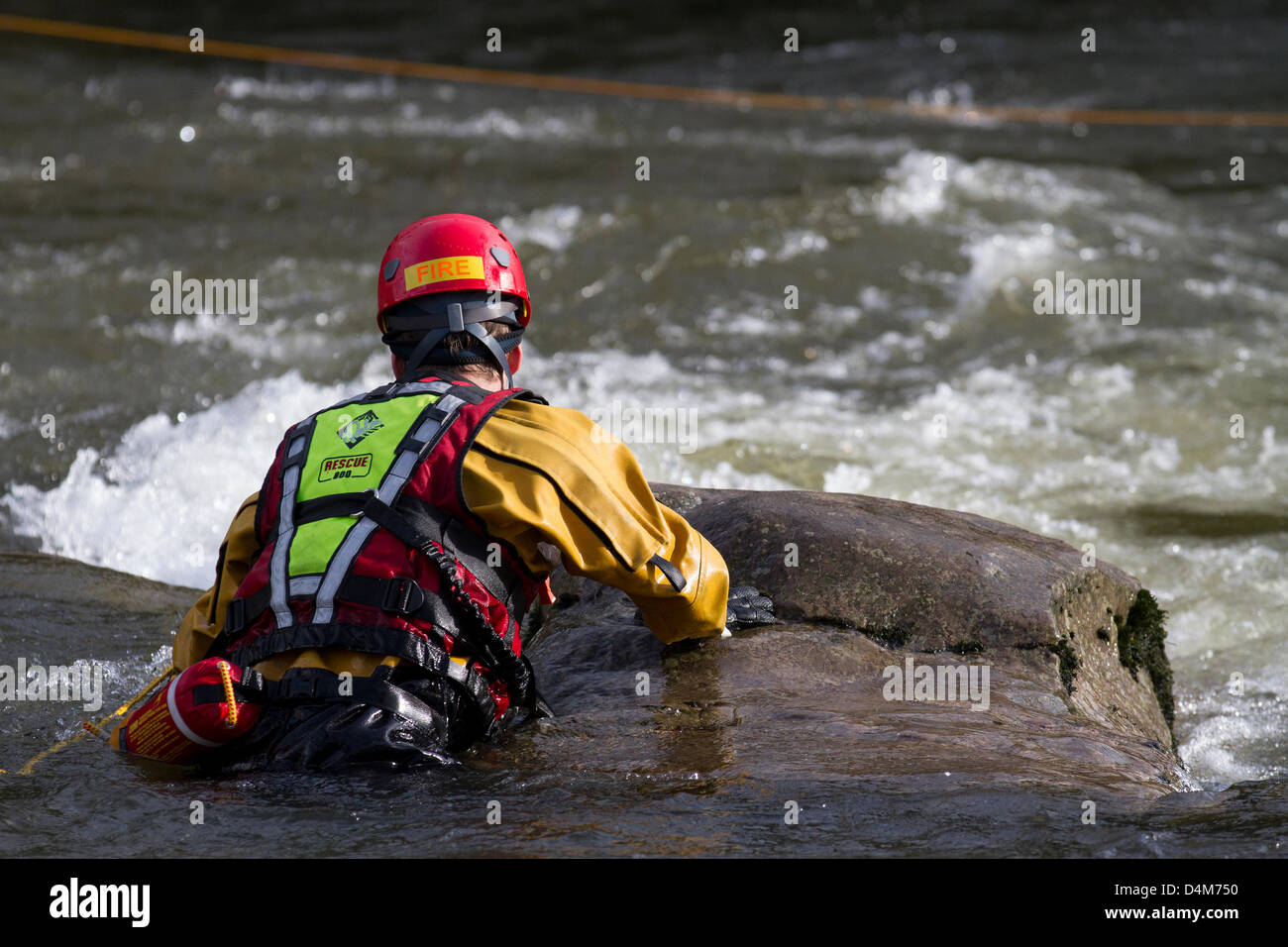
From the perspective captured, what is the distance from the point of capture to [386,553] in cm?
328

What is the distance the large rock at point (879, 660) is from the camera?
3412mm

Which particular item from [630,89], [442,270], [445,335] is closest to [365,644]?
[445,335]

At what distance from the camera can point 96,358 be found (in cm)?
852

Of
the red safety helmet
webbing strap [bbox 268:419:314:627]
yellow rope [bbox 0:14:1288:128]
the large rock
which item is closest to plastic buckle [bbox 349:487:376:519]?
webbing strap [bbox 268:419:314:627]

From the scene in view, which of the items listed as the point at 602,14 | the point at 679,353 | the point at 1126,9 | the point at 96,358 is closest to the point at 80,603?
the point at 96,358

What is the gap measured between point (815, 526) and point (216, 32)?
14913 mm

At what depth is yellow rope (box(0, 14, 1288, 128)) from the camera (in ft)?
47.0

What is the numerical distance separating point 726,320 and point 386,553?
6.61 metres

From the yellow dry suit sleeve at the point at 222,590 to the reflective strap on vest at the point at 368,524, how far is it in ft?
1.07

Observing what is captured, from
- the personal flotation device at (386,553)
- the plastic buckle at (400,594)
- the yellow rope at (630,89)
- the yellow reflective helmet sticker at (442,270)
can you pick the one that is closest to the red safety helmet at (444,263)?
the yellow reflective helmet sticker at (442,270)

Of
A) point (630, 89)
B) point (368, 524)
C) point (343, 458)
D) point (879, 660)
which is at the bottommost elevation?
point (879, 660)

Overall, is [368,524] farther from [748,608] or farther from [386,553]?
[748,608]

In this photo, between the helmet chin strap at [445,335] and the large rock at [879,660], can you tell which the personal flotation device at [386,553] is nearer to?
the helmet chin strap at [445,335]
